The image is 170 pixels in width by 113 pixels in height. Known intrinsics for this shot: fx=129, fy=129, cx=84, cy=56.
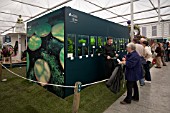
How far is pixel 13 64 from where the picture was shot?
26.9 ft

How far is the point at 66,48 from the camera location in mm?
3396

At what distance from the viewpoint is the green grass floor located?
290cm

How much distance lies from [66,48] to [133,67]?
171cm

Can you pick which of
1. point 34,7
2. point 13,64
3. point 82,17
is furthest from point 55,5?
point 82,17

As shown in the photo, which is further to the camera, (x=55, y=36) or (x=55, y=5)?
(x=55, y=5)

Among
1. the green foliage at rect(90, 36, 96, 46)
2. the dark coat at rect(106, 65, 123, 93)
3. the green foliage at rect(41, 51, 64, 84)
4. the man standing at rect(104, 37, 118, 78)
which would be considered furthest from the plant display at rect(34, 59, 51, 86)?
the man standing at rect(104, 37, 118, 78)

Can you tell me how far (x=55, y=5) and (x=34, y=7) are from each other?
200cm

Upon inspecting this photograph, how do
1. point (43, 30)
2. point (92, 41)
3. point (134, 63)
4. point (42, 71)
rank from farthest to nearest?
point (92, 41), point (42, 71), point (43, 30), point (134, 63)

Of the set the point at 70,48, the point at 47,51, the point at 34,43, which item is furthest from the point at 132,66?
the point at 34,43

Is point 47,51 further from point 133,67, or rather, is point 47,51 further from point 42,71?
point 133,67

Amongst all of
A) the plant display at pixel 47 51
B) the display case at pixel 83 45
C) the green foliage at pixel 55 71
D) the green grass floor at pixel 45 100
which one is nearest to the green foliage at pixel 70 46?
the plant display at pixel 47 51

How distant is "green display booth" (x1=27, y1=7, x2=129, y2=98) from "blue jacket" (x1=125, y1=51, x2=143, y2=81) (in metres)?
1.50

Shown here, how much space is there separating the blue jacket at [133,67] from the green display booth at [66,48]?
150cm

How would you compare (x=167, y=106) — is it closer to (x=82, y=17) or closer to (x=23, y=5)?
(x=82, y=17)
